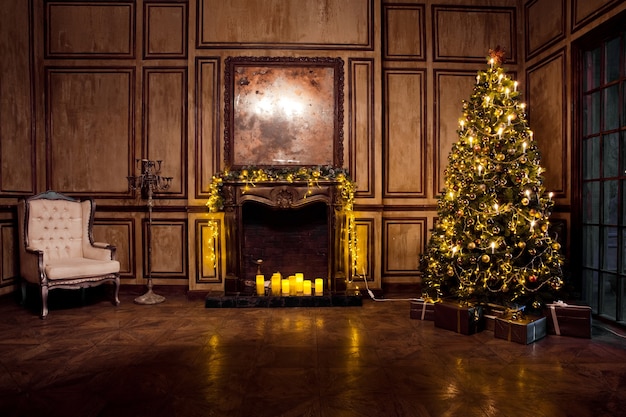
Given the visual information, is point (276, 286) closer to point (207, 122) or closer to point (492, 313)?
point (207, 122)

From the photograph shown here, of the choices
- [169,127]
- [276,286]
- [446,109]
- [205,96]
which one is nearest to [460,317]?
[276,286]

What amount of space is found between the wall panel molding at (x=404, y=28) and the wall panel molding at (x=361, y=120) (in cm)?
51

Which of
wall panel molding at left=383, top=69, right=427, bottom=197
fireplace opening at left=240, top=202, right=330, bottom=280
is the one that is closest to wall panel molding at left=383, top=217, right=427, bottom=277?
wall panel molding at left=383, top=69, right=427, bottom=197

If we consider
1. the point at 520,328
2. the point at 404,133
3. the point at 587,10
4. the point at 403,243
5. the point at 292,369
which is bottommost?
the point at 292,369

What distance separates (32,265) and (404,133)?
4.21 metres

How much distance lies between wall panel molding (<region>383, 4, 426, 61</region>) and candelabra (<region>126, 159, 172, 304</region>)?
10.2ft

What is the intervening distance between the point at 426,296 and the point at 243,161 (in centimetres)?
248

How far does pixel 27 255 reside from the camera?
4246 mm

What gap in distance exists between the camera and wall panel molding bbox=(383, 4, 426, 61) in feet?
17.2

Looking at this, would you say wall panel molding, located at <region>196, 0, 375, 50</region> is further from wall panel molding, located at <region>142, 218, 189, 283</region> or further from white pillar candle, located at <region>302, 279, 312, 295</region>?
white pillar candle, located at <region>302, 279, 312, 295</region>

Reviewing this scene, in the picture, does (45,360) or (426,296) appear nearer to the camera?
(45,360)

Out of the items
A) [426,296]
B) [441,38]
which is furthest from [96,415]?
[441,38]

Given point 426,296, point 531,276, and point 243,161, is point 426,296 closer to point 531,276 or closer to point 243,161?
point 531,276

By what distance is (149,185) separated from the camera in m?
4.74
